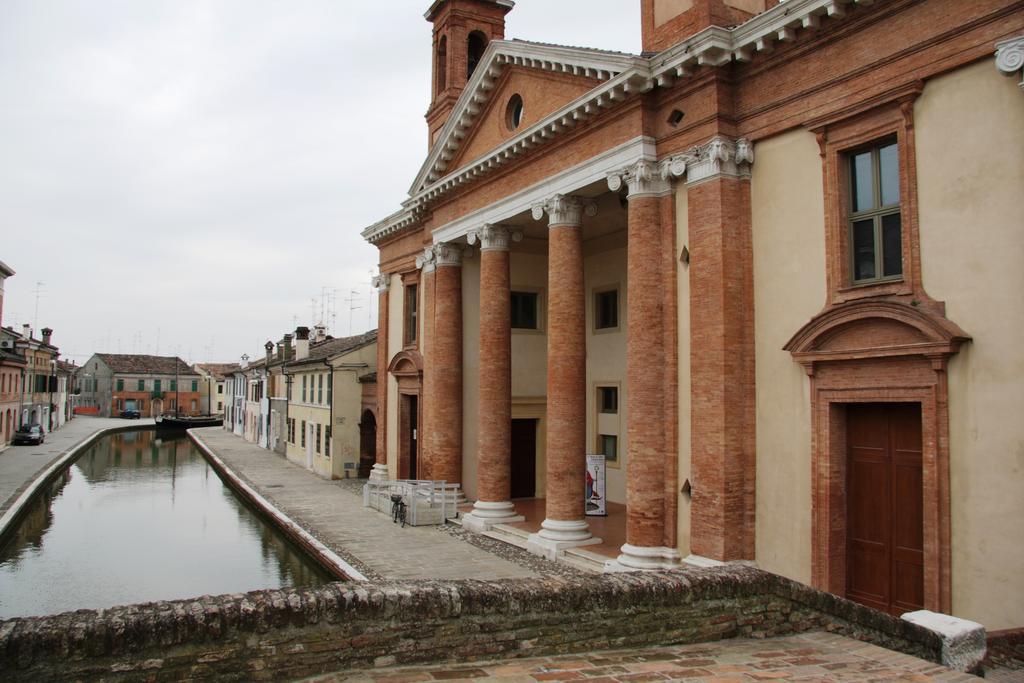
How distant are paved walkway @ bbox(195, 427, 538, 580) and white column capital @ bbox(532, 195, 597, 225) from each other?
22.2 feet

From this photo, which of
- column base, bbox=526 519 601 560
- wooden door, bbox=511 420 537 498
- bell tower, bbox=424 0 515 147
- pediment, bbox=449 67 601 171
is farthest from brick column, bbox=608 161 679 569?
bell tower, bbox=424 0 515 147

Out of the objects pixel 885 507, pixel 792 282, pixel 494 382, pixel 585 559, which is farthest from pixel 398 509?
pixel 885 507

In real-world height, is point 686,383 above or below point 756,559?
above

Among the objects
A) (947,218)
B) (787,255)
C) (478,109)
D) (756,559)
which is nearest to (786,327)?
(787,255)

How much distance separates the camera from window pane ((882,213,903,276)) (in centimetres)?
998

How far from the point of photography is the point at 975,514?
878 cm

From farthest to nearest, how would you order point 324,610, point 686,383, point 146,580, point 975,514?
point 146,580, point 686,383, point 975,514, point 324,610

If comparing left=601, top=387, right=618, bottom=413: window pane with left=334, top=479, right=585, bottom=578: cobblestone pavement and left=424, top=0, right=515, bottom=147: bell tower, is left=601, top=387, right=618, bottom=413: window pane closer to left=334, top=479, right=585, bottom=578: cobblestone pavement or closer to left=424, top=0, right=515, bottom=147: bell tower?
left=334, top=479, right=585, bottom=578: cobblestone pavement

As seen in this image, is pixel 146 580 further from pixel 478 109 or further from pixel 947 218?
pixel 947 218

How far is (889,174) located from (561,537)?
858 centimetres

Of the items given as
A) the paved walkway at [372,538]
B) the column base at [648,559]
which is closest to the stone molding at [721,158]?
the column base at [648,559]

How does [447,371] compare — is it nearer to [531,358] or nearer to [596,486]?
[531,358]

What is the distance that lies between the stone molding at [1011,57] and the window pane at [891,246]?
2.05 m

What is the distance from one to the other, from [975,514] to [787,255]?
4328 millimetres
